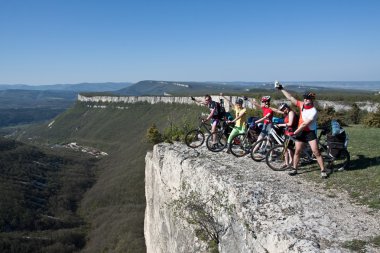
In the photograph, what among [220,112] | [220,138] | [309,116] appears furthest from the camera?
[220,138]

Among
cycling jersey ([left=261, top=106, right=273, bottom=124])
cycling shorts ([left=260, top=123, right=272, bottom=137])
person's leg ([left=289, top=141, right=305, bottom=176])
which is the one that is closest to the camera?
person's leg ([left=289, top=141, right=305, bottom=176])

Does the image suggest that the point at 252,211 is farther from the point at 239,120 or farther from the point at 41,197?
the point at 41,197

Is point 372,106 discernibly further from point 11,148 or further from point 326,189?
point 11,148

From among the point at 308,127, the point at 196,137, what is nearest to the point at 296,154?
the point at 308,127

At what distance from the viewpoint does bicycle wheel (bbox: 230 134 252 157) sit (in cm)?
1547

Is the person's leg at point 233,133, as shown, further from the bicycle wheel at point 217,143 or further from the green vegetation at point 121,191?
the green vegetation at point 121,191

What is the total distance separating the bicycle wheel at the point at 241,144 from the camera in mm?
15469

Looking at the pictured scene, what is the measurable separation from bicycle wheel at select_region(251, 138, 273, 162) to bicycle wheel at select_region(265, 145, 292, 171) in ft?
1.37

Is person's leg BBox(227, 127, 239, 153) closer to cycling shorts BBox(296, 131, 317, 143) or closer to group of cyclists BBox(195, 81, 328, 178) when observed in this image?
group of cyclists BBox(195, 81, 328, 178)

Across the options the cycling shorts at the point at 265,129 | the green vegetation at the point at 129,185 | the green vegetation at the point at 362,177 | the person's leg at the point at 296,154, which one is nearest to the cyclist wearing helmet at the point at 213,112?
the cycling shorts at the point at 265,129

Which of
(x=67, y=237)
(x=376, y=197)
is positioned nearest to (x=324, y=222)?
(x=376, y=197)

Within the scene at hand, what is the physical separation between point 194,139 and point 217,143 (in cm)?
175

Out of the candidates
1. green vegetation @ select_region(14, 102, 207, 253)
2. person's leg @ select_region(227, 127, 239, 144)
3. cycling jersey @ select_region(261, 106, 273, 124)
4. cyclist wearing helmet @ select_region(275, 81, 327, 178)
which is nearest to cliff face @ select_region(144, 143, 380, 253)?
person's leg @ select_region(227, 127, 239, 144)

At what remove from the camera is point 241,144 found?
15609 mm
